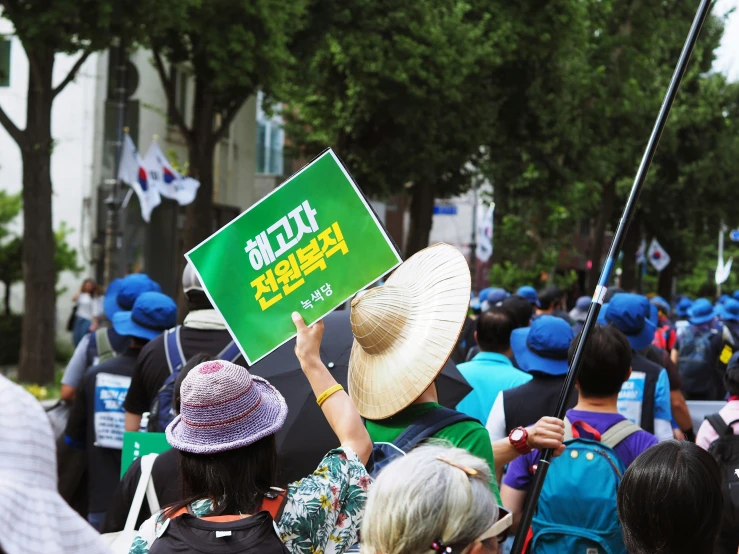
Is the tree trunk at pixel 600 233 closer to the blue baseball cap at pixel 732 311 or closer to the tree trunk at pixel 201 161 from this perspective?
the tree trunk at pixel 201 161

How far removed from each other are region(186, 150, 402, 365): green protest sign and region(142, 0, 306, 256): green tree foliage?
12.3m

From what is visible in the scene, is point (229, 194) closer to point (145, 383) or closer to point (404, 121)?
point (404, 121)

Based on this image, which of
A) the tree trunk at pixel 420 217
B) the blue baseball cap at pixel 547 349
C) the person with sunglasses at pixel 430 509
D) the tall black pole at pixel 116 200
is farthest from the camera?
the tree trunk at pixel 420 217

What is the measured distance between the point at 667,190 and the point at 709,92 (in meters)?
3.55


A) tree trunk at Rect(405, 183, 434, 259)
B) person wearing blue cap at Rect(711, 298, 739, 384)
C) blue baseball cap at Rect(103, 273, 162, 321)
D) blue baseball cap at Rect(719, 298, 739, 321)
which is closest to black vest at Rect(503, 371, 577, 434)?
blue baseball cap at Rect(103, 273, 162, 321)

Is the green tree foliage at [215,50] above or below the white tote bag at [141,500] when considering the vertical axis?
above

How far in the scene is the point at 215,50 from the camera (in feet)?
57.7

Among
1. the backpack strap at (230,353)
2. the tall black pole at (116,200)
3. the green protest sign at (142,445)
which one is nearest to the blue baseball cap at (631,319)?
the backpack strap at (230,353)

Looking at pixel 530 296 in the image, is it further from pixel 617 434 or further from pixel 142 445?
pixel 142 445

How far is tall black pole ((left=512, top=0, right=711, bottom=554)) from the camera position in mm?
3154

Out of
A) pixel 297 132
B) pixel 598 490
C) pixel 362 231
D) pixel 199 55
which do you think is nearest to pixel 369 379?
pixel 362 231

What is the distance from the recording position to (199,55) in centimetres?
1942

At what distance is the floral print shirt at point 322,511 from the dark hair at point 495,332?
3109 millimetres

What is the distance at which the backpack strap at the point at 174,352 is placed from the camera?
506cm
